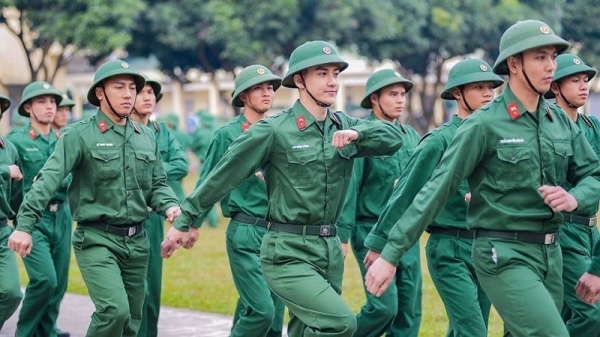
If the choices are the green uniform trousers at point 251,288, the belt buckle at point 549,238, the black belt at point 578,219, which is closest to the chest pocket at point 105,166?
the green uniform trousers at point 251,288

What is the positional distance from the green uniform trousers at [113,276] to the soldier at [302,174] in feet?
2.36

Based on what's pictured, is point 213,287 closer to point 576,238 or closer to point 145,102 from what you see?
point 145,102

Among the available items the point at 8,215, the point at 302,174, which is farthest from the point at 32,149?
the point at 302,174

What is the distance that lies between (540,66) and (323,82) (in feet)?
5.00

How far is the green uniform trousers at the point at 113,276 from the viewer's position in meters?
7.64

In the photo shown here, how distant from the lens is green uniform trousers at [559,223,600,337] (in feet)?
25.6

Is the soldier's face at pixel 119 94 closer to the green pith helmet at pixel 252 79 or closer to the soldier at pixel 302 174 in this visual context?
the green pith helmet at pixel 252 79

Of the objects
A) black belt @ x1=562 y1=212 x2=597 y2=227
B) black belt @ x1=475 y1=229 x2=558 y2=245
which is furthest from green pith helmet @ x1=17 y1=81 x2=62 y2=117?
black belt @ x1=475 y1=229 x2=558 y2=245

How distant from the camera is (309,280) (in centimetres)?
683

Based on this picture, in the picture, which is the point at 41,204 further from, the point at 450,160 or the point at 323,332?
the point at 450,160

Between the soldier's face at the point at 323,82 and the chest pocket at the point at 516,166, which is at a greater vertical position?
the soldier's face at the point at 323,82

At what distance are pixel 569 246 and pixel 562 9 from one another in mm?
24638

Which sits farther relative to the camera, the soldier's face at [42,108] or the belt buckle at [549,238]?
the soldier's face at [42,108]

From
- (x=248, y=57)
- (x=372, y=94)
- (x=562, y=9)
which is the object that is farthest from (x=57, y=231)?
(x=562, y=9)
